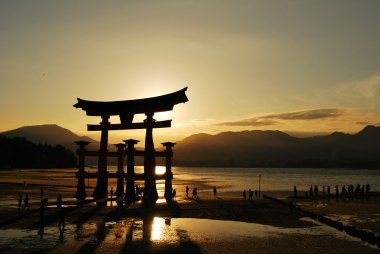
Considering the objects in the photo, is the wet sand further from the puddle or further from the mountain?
the mountain

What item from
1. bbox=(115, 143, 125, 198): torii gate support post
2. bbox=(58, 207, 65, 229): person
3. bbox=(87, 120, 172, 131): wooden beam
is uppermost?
bbox=(87, 120, 172, 131): wooden beam

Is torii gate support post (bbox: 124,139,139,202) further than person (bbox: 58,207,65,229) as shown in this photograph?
Yes

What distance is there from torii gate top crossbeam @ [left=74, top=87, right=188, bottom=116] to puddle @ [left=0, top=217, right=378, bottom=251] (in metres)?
9.92

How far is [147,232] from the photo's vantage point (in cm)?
2108

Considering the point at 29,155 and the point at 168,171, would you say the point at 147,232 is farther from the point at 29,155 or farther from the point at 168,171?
the point at 29,155

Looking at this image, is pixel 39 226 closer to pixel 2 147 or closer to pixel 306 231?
pixel 306 231

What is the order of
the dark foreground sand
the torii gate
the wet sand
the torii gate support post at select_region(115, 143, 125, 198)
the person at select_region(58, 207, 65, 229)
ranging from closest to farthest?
the dark foreground sand
the wet sand
the person at select_region(58, 207, 65, 229)
the torii gate
the torii gate support post at select_region(115, 143, 125, 198)

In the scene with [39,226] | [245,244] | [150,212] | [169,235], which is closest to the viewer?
[245,244]

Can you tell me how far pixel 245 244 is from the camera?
18.7 meters

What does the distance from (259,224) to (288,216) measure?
15.3ft

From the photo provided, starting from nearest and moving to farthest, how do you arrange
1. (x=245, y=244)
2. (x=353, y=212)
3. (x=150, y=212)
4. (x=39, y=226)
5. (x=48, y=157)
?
(x=245, y=244) < (x=39, y=226) < (x=150, y=212) < (x=353, y=212) < (x=48, y=157)

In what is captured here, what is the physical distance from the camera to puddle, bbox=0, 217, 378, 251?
18.7 metres

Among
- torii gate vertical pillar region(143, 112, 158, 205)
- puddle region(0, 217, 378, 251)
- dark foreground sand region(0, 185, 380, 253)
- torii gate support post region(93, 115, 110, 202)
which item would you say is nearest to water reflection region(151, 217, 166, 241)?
puddle region(0, 217, 378, 251)

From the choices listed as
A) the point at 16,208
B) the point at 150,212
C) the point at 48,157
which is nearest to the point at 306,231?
the point at 150,212
